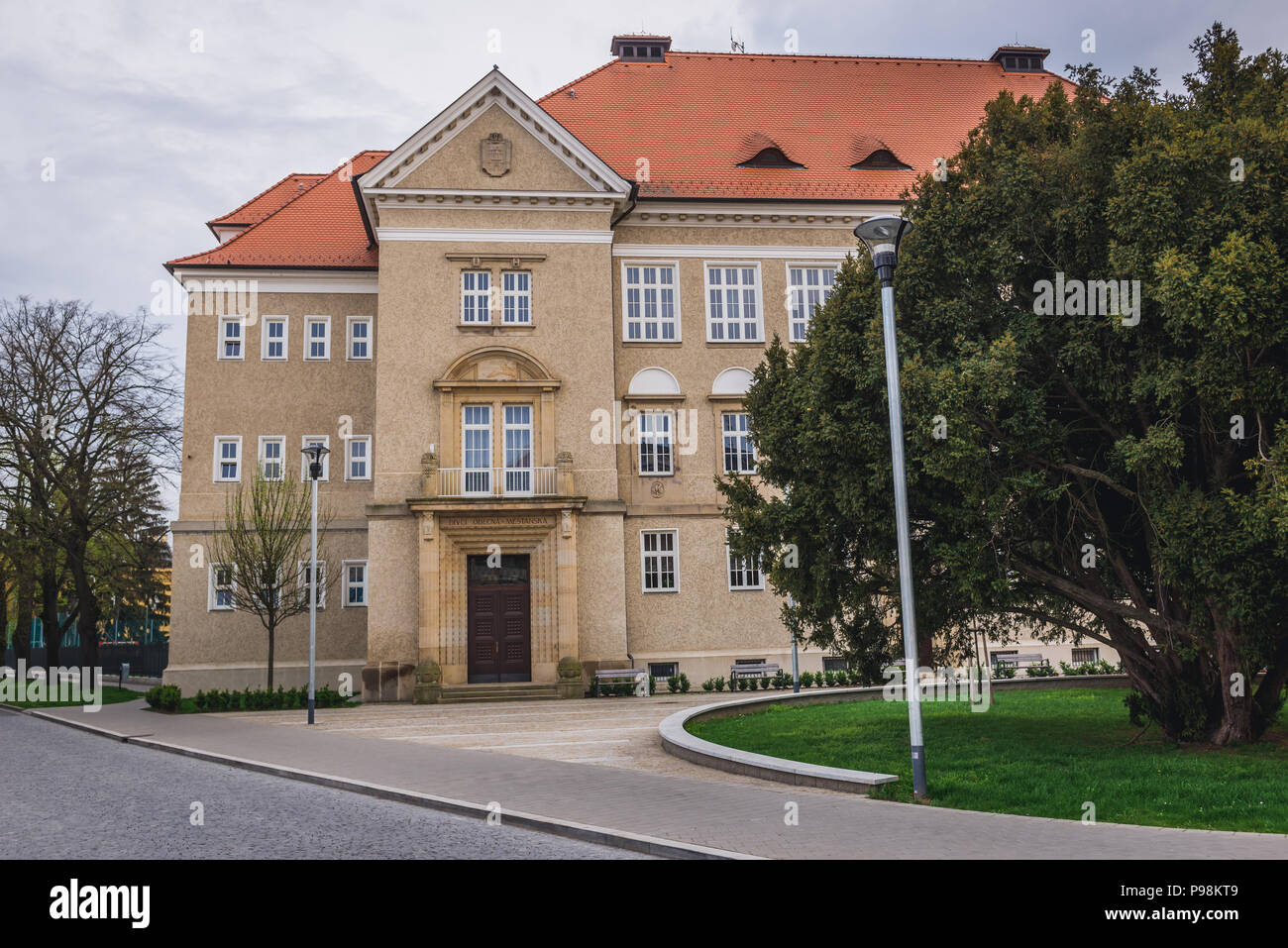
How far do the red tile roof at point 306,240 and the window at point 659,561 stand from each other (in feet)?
40.3

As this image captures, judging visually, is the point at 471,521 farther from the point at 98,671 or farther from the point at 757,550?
the point at 98,671

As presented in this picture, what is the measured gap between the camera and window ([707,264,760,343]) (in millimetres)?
31828

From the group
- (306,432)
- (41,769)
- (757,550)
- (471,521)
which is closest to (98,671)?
(306,432)

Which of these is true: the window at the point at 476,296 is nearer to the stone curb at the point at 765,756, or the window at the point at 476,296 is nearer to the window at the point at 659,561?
the window at the point at 659,561

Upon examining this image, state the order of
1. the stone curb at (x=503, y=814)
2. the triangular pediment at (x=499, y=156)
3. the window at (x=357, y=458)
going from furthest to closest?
the window at (x=357, y=458), the triangular pediment at (x=499, y=156), the stone curb at (x=503, y=814)

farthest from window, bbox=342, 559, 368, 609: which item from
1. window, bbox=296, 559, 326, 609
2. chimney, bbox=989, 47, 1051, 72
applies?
chimney, bbox=989, 47, 1051, 72

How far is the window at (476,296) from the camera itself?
98.6 ft

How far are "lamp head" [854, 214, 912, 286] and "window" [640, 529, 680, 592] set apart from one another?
62.8 ft

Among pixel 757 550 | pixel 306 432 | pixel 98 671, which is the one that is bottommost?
pixel 98 671

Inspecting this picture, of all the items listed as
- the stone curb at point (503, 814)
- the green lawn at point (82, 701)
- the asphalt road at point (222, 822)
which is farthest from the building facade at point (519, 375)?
the asphalt road at point (222, 822)

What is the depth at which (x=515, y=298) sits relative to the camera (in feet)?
99.3

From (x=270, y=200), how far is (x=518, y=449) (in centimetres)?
1602
